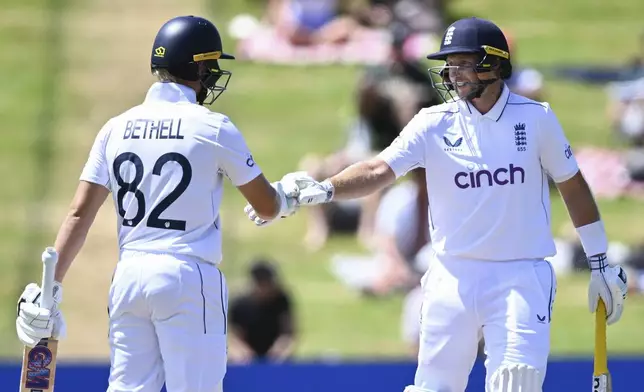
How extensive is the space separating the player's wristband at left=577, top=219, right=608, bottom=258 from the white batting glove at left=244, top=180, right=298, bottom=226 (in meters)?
1.16

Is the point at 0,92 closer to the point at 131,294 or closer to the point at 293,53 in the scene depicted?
the point at 293,53

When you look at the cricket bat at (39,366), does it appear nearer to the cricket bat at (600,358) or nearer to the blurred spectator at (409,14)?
the cricket bat at (600,358)

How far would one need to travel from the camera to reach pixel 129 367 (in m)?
4.42

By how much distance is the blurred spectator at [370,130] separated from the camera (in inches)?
376

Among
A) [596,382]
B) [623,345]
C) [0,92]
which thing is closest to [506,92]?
[596,382]

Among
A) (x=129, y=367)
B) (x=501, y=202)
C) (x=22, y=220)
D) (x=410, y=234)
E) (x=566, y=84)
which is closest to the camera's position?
(x=129, y=367)

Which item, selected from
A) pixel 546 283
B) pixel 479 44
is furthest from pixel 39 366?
pixel 479 44

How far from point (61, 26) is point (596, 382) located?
7.04 meters

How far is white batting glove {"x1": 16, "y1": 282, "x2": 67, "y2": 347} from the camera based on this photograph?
4.47 m

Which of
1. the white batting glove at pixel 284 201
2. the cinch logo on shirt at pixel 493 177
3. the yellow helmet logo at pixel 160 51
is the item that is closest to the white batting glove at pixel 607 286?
the cinch logo on shirt at pixel 493 177

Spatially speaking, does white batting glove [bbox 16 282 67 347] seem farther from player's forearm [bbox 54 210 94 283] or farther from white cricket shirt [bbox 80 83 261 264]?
white cricket shirt [bbox 80 83 261 264]

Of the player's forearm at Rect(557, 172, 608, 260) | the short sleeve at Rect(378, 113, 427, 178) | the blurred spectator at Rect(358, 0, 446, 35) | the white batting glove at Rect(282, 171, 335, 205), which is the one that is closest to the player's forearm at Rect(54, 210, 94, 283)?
the white batting glove at Rect(282, 171, 335, 205)

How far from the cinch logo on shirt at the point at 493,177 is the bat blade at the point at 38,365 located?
1.69 m

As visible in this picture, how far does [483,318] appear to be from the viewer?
4.81 metres
